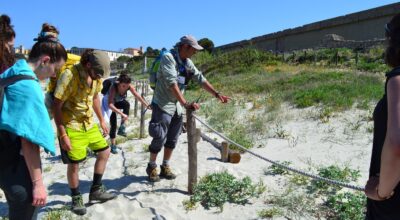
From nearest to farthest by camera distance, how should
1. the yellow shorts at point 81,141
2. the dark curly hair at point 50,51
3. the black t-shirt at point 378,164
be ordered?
the black t-shirt at point 378,164 < the dark curly hair at point 50,51 < the yellow shorts at point 81,141

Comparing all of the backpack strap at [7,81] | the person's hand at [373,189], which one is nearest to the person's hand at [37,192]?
the backpack strap at [7,81]

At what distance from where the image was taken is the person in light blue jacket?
2.21 m

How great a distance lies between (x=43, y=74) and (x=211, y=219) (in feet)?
7.82

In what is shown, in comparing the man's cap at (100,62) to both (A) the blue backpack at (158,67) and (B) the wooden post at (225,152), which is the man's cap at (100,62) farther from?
(B) the wooden post at (225,152)

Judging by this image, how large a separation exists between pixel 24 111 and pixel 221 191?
2.79 m

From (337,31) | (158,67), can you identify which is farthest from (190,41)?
(337,31)

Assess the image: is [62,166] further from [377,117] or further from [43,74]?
[377,117]

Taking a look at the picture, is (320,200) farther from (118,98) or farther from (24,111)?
(118,98)

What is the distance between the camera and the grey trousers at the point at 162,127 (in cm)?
477

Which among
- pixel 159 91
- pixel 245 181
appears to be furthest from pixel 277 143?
pixel 159 91

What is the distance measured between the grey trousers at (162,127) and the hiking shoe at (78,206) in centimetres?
107

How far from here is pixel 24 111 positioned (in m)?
2.21

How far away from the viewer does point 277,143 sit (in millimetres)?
7348

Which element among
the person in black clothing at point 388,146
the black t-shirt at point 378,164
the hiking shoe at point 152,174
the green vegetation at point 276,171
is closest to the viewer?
the person in black clothing at point 388,146
